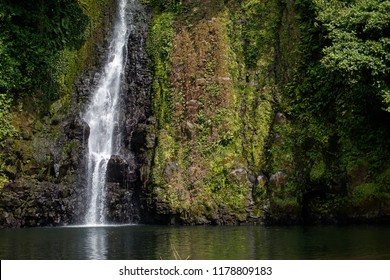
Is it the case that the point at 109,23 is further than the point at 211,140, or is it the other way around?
the point at 109,23

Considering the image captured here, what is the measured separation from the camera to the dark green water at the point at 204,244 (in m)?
13.0

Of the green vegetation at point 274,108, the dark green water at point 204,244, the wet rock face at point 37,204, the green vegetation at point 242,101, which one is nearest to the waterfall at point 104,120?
the wet rock face at point 37,204

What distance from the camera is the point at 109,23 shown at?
101 ft

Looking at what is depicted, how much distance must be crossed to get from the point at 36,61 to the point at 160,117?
6547 mm

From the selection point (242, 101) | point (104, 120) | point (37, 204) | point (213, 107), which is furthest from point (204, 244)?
point (104, 120)

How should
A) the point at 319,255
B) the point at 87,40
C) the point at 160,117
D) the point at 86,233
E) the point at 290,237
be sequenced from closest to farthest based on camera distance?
the point at 319,255 → the point at 290,237 → the point at 86,233 → the point at 160,117 → the point at 87,40

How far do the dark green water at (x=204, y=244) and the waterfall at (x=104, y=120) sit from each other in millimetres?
4842

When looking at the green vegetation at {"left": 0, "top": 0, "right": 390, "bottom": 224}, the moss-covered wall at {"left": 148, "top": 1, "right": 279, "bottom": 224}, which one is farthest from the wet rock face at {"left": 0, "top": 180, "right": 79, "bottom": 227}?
the moss-covered wall at {"left": 148, "top": 1, "right": 279, "bottom": 224}

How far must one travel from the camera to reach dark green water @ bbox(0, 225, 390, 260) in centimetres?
1301

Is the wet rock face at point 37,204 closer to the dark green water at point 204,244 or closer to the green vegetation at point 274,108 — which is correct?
the dark green water at point 204,244

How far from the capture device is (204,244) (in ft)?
51.0

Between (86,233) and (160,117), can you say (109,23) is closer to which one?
(160,117)

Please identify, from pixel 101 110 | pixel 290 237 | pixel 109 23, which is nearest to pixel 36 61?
pixel 101 110

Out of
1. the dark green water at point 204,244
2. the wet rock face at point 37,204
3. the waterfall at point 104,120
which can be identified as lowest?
the dark green water at point 204,244
